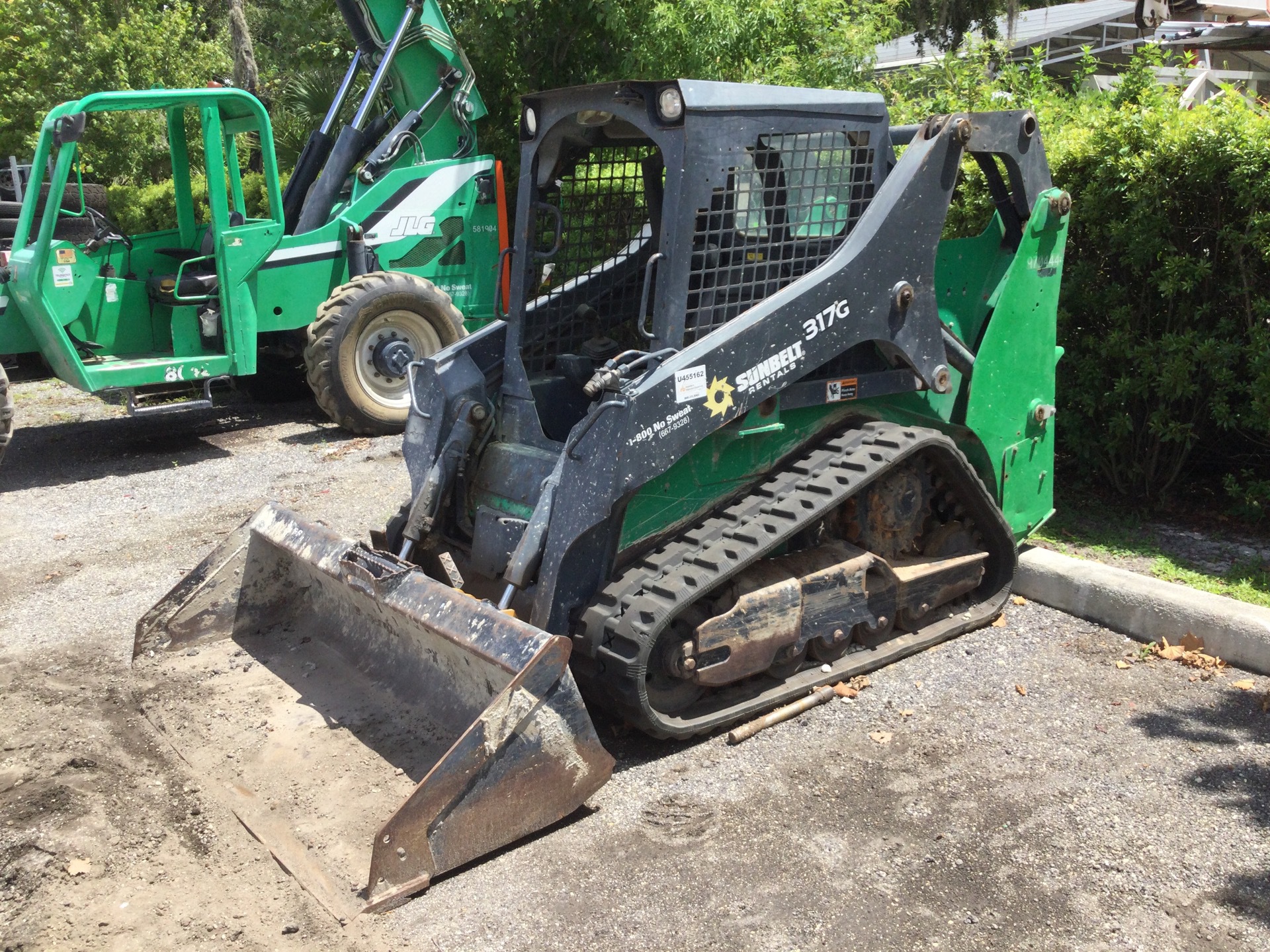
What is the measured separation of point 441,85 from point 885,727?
7.92 meters

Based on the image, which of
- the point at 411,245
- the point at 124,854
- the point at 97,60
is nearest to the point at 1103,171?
the point at 124,854

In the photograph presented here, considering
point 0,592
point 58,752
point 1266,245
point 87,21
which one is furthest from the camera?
point 87,21

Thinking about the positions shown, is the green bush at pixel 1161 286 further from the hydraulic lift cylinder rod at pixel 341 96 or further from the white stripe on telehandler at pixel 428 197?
the hydraulic lift cylinder rod at pixel 341 96

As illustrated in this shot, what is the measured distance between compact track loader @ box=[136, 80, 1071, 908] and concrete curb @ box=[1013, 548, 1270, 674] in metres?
0.27

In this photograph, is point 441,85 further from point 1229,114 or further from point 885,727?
point 885,727

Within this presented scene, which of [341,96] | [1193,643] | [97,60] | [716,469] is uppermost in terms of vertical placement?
[97,60]

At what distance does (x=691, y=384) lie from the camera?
4152 millimetres

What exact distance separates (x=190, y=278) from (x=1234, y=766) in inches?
324

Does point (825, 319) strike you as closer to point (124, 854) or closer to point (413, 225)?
point (124, 854)

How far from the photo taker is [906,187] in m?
4.58

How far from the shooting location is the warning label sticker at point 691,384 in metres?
4.13

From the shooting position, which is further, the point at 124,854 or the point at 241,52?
the point at 241,52

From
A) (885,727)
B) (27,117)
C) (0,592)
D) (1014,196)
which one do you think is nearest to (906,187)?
(1014,196)

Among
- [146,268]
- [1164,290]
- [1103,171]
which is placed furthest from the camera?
[146,268]
